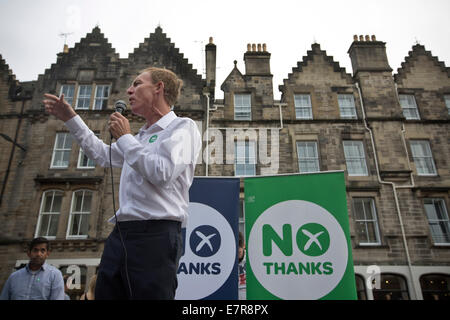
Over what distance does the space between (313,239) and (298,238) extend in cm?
19

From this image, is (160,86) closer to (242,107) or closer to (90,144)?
(90,144)

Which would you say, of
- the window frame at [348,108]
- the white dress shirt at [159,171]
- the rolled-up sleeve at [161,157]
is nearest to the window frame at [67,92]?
the window frame at [348,108]

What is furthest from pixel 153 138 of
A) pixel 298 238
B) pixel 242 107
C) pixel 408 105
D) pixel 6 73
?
pixel 6 73

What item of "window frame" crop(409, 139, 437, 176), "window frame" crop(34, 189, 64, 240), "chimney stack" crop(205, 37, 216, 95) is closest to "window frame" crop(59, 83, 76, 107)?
"window frame" crop(34, 189, 64, 240)

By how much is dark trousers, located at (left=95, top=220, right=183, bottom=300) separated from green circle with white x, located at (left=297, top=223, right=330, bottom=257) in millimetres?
2409

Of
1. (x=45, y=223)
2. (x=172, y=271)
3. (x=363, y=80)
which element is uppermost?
(x=363, y=80)

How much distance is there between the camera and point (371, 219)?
1493 cm

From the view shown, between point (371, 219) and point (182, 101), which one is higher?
point (182, 101)

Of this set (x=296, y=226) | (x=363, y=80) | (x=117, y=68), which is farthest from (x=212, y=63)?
(x=296, y=226)

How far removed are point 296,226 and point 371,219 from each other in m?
13.2

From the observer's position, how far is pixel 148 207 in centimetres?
A: 175

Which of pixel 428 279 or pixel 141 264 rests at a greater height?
pixel 428 279
